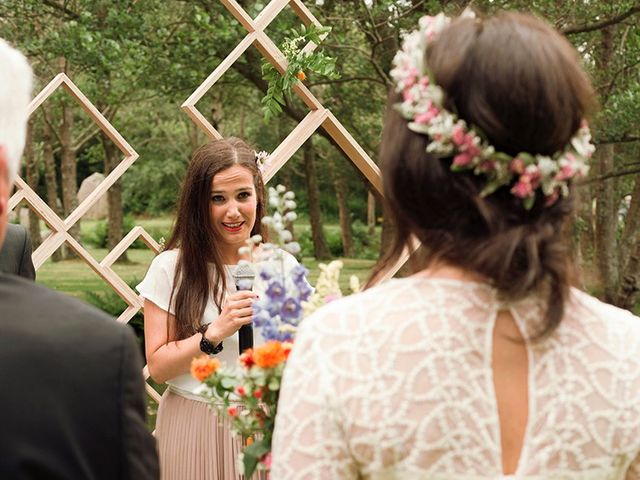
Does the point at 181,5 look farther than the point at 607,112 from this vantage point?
Yes

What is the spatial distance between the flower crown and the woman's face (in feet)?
6.59

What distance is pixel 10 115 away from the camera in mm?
1354

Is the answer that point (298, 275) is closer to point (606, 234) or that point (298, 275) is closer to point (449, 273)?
point (449, 273)

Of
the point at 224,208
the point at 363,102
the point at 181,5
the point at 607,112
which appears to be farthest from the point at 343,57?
the point at 224,208

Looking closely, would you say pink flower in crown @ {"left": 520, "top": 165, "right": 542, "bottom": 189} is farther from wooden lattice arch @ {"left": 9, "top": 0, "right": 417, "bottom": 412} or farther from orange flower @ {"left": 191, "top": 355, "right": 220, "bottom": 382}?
wooden lattice arch @ {"left": 9, "top": 0, "right": 417, "bottom": 412}

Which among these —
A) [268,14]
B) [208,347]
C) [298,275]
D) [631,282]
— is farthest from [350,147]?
[631,282]

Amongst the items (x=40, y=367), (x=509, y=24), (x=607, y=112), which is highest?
(x=607, y=112)

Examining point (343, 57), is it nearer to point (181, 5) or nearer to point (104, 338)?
point (181, 5)

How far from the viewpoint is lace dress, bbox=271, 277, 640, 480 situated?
144cm

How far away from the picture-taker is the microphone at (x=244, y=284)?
287 cm

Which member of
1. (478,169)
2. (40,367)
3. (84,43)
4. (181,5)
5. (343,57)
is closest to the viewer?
(40,367)

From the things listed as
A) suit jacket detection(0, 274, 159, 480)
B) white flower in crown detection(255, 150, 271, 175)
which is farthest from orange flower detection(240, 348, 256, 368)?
white flower in crown detection(255, 150, 271, 175)

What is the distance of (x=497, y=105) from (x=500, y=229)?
19cm

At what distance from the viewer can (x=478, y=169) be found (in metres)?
1.44
